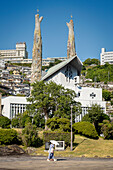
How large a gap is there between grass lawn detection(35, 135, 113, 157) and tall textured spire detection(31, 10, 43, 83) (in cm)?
2100

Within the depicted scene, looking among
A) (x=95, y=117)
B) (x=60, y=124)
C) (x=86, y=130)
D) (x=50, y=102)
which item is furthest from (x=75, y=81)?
(x=60, y=124)

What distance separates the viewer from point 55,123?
38562 millimetres

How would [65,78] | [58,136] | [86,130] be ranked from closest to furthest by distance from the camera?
[58,136]
[86,130]
[65,78]

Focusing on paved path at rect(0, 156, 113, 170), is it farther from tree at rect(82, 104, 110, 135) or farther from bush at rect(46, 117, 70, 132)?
tree at rect(82, 104, 110, 135)

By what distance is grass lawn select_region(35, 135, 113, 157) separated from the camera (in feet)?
100

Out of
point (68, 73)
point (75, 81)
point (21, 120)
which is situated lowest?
point (21, 120)

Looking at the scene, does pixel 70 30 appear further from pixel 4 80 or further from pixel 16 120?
pixel 4 80

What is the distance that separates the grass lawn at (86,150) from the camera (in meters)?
30.6

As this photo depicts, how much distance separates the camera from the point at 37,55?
5678 cm

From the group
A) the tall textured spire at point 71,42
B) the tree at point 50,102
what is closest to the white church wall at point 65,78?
the tall textured spire at point 71,42

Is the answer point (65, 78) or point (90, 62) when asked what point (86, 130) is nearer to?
point (65, 78)

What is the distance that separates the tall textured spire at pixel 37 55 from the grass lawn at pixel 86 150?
68.9 ft

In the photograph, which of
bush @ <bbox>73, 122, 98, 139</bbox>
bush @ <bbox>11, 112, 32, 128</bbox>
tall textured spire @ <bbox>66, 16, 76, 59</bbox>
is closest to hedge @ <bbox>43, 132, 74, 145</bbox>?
bush @ <bbox>73, 122, 98, 139</bbox>

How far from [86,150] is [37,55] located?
27.9 metres
